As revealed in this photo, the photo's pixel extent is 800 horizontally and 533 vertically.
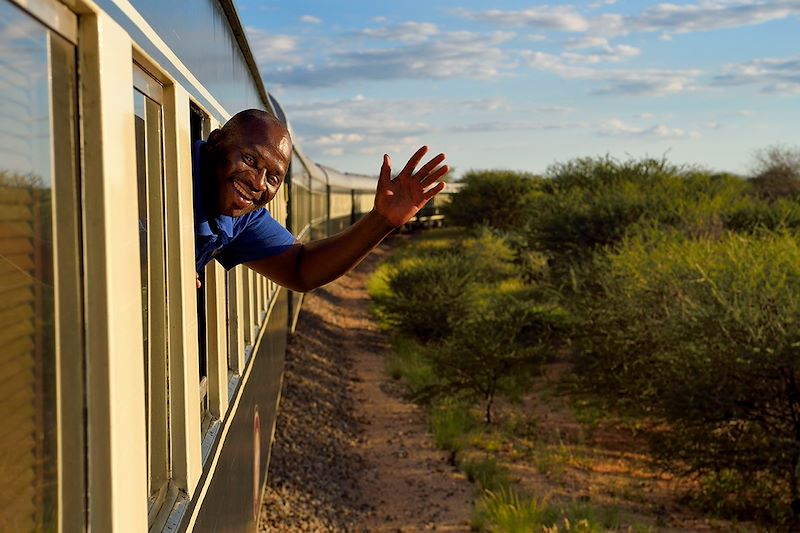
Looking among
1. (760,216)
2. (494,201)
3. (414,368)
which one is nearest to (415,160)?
(414,368)

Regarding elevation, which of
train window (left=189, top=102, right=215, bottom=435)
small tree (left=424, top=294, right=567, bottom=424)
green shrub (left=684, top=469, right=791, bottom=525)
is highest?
train window (left=189, top=102, right=215, bottom=435)

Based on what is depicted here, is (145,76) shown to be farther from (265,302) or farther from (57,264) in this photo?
(265,302)

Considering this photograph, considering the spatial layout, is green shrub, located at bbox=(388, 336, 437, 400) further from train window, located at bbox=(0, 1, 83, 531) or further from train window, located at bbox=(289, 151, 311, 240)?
train window, located at bbox=(0, 1, 83, 531)

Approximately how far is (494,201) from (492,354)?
2997cm

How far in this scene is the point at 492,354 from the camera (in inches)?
529

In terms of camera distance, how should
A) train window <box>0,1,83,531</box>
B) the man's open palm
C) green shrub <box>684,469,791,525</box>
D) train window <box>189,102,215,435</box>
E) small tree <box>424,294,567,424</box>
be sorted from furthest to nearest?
small tree <box>424,294,567,424</box> < green shrub <box>684,469,791,525</box> < train window <box>189,102,215,435</box> < the man's open palm < train window <box>0,1,83,531</box>

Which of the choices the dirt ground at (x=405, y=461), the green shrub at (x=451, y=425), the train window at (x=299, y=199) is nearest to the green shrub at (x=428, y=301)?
the dirt ground at (x=405, y=461)

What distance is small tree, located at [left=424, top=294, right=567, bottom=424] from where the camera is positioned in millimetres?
13477

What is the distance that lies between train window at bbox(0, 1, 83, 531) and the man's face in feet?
3.53

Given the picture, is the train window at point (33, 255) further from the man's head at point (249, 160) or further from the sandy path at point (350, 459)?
the sandy path at point (350, 459)

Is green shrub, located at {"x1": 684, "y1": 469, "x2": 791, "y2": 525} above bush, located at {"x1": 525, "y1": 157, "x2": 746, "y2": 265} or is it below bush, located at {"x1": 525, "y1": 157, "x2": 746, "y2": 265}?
below

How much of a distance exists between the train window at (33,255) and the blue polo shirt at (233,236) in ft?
3.87

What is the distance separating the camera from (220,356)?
2.85 meters

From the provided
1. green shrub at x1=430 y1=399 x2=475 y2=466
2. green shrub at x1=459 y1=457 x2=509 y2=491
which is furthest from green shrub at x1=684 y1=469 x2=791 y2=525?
green shrub at x1=430 y1=399 x2=475 y2=466
